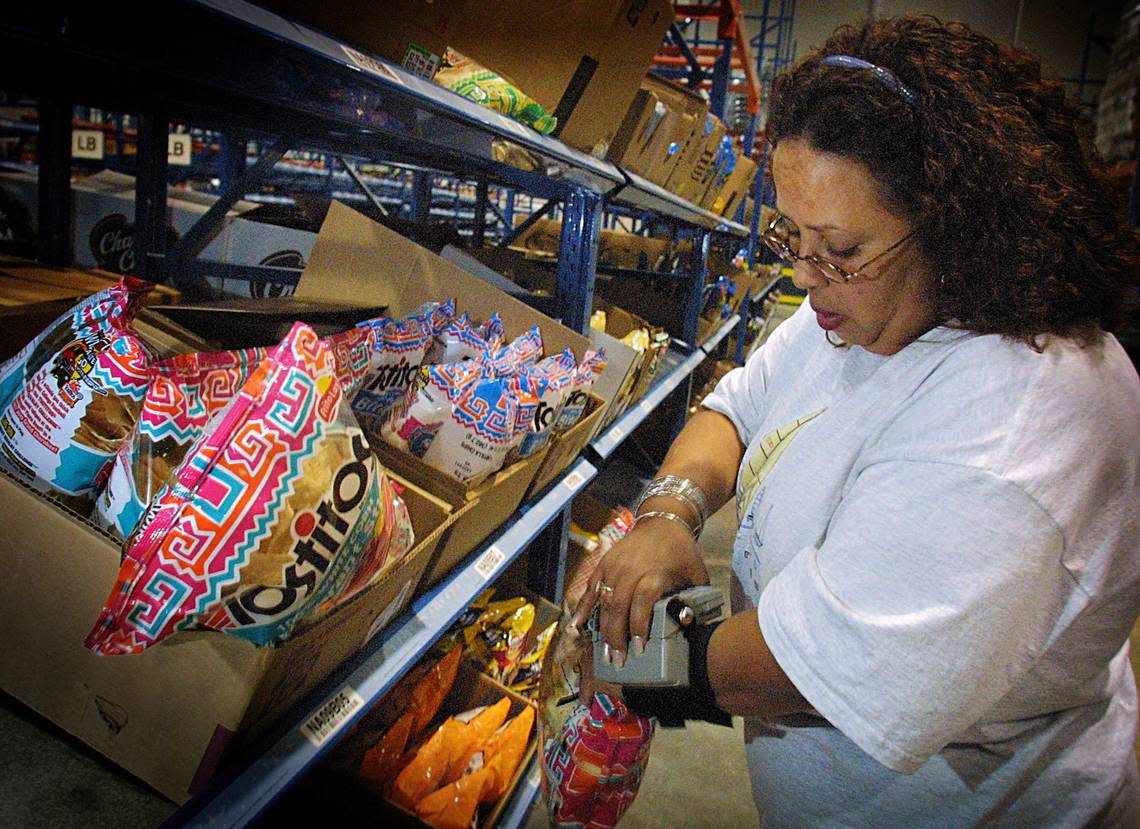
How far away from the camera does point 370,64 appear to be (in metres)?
0.86

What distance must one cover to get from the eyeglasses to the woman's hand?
46cm

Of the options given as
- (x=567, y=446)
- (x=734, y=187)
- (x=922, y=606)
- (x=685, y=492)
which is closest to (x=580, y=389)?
(x=567, y=446)

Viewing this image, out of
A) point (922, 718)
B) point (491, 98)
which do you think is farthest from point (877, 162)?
point (491, 98)

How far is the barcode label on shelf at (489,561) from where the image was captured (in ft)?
4.23

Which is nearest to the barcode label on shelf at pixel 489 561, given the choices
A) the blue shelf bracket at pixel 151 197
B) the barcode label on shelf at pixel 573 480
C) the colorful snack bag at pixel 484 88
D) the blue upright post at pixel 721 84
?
the barcode label on shelf at pixel 573 480

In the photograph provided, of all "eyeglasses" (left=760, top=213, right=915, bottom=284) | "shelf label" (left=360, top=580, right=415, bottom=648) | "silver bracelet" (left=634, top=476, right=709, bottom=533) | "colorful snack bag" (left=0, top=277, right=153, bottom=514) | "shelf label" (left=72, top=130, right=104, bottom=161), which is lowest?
"shelf label" (left=72, top=130, right=104, bottom=161)

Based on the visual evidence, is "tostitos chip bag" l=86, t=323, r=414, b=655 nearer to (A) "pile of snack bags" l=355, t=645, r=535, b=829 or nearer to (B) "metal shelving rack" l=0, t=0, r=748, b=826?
(B) "metal shelving rack" l=0, t=0, r=748, b=826

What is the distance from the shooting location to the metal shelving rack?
0.75 metres

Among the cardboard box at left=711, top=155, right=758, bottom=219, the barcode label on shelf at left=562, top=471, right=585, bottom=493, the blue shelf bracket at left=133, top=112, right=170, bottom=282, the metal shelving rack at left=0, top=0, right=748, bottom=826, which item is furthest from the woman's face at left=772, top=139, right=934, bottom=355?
the cardboard box at left=711, top=155, right=758, bottom=219

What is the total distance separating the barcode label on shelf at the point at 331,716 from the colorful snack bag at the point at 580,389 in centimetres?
72

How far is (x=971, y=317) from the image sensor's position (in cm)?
82

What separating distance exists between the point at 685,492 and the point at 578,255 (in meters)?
1.00

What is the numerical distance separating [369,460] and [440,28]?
0.71 m

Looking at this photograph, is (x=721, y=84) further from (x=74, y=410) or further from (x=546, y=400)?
(x=74, y=410)
